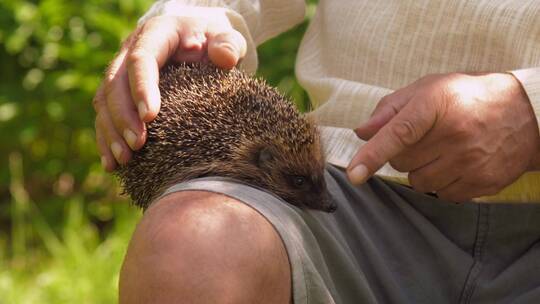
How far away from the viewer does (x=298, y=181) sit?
2783 mm

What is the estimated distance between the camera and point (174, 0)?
295cm

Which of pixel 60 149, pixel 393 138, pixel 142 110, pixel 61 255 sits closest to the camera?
pixel 393 138

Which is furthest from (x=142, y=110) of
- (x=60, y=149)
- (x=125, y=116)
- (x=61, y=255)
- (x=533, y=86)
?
(x=60, y=149)

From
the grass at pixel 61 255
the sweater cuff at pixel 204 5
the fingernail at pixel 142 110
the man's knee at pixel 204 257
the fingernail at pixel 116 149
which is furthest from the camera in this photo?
the grass at pixel 61 255

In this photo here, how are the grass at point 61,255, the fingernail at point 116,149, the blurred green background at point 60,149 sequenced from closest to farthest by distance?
the fingernail at point 116,149, the grass at point 61,255, the blurred green background at point 60,149

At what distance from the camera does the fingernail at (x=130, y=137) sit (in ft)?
8.23

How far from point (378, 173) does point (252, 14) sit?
2.82 ft

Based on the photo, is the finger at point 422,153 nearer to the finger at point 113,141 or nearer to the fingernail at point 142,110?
the fingernail at point 142,110

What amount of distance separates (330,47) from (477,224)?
80cm

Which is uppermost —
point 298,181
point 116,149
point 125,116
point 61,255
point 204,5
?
point 204,5

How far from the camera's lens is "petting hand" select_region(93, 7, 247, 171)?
2455mm

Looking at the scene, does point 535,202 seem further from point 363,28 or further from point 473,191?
point 363,28

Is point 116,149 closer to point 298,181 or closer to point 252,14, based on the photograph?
point 298,181

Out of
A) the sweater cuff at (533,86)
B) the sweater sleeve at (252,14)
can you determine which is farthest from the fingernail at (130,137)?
the sweater cuff at (533,86)
